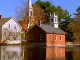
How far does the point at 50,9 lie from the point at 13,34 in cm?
3433

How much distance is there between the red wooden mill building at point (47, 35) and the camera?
66062 mm

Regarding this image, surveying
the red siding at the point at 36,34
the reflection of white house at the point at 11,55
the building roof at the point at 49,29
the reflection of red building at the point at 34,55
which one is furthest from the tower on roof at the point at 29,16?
the reflection of white house at the point at 11,55

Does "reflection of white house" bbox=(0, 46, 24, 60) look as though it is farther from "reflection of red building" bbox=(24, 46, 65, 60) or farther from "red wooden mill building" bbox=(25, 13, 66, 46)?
"red wooden mill building" bbox=(25, 13, 66, 46)

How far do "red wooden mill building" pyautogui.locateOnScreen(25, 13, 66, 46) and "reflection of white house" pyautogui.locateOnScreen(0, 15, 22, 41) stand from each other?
3.34 m

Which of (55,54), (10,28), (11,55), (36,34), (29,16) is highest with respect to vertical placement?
(29,16)

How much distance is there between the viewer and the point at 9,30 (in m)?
69.1

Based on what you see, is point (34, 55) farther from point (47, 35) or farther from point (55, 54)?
point (47, 35)

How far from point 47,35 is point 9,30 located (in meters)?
9.85

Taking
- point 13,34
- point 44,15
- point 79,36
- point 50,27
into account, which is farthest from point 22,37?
point 44,15

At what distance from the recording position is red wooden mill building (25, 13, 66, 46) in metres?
66.1

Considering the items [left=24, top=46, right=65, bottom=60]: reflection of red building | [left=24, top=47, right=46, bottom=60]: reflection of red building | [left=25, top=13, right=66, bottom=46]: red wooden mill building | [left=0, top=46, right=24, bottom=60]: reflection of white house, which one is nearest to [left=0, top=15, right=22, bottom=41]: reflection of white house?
[left=25, top=13, right=66, bottom=46]: red wooden mill building

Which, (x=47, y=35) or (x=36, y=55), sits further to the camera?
(x=47, y=35)

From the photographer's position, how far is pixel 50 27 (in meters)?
68.1

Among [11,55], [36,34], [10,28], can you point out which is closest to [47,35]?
[36,34]
